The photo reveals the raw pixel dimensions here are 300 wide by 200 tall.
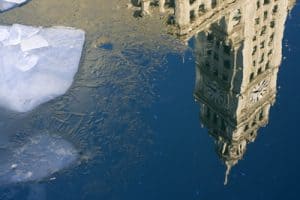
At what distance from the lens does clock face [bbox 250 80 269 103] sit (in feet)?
71.4

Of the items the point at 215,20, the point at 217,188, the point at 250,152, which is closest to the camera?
the point at 217,188

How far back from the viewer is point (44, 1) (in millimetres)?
27172

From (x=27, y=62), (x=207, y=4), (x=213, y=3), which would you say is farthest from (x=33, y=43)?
(x=213, y=3)

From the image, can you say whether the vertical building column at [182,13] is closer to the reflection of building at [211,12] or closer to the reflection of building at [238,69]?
the reflection of building at [211,12]

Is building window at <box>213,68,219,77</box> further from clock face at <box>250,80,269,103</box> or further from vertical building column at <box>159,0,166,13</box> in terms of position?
vertical building column at <box>159,0,166,13</box>

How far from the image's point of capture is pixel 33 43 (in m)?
24.2

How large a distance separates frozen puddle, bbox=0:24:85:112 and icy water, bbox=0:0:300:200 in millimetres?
446

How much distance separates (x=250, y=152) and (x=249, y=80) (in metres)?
3.84

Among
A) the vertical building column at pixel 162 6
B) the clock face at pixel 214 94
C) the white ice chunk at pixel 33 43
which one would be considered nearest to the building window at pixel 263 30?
the clock face at pixel 214 94

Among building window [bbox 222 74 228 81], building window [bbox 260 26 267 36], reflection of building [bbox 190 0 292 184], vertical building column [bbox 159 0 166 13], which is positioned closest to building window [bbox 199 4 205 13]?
reflection of building [bbox 190 0 292 184]

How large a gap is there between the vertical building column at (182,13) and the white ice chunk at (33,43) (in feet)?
18.2

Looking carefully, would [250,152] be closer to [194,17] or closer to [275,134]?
[275,134]

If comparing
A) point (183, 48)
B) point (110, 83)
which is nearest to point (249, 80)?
point (183, 48)

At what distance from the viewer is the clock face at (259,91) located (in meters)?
21.8
